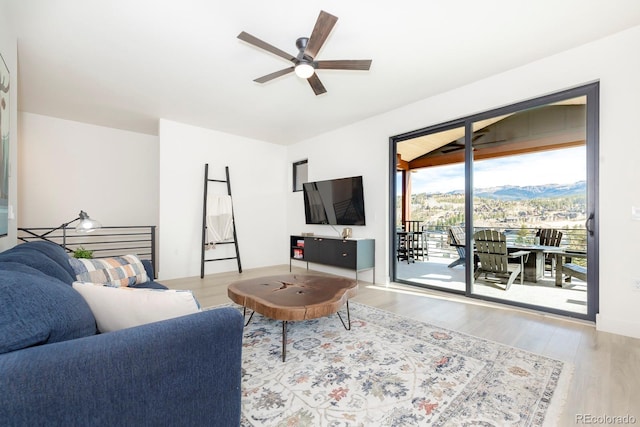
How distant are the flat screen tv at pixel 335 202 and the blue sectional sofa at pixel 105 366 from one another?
3747mm

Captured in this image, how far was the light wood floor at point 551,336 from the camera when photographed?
162 cm

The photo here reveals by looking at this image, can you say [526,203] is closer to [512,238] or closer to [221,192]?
[512,238]

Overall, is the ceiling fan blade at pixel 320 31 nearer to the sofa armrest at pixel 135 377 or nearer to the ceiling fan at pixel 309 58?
the ceiling fan at pixel 309 58

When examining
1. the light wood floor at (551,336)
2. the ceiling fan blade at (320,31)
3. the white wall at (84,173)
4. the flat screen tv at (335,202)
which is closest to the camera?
the light wood floor at (551,336)

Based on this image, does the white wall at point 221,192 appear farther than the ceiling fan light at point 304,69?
Yes

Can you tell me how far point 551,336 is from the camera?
2.43 metres

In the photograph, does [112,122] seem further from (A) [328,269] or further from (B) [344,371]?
(B) [344,371]

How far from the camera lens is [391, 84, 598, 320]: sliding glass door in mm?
2916

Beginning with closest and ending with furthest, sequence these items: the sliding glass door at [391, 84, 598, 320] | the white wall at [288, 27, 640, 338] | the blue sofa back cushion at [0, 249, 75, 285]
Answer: the blue sofa back cushion at [0, 249, 75, 285] → the white wall at [288, 27, 640, 338] → the sliding glass door at [391, 84, 598, 320]

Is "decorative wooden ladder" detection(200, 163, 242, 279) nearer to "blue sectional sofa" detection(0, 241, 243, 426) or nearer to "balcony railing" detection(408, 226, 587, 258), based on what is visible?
"balcony railing" detection(408, 226, 587, 258)

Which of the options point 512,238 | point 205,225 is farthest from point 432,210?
point 205,225

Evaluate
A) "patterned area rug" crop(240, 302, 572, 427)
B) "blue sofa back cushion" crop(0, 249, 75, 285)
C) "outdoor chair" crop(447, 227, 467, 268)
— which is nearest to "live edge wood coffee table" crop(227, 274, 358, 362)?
"patterned area rug" crop(240, 302, 572, 427)

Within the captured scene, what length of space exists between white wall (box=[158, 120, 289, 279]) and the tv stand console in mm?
1145

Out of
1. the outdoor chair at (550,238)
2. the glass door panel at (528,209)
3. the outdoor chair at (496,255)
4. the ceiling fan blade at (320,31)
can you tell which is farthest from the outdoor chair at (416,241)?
the ceiling fan blade at (320,31)
